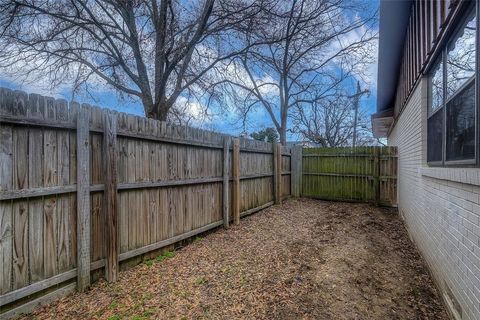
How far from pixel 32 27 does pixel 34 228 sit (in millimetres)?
6666

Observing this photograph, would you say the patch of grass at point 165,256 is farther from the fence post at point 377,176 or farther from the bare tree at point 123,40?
the fence post at point 377,176

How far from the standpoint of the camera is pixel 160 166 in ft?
13.6

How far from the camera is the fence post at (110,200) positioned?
321cm

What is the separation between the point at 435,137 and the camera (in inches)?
144

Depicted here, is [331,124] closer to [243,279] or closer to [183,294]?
[243,279]

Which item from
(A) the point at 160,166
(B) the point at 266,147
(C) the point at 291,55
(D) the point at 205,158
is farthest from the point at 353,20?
(A) the point at 160,166

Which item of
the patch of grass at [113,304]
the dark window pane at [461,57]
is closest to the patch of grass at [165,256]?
the patch of grass at [113,304]

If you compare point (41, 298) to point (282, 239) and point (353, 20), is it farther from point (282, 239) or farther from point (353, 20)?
point (353, 20)

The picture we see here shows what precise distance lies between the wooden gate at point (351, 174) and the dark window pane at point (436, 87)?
5106mm

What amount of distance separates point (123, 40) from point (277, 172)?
19.8 ft

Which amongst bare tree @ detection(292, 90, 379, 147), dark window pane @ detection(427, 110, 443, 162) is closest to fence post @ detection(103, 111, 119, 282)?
dark window pane @ detection(427, 110, 443, 162)

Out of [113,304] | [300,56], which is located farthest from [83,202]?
[300,56]

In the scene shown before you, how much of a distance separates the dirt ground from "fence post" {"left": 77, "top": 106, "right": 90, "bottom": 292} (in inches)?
8.8

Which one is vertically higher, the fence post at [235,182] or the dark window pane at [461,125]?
the dark window pane at [461,125]
